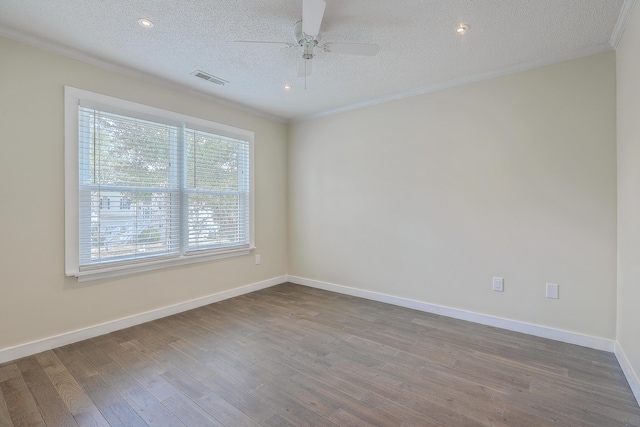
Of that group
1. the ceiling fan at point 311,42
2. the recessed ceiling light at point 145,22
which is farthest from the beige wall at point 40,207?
the ceiling fan at point 311,42

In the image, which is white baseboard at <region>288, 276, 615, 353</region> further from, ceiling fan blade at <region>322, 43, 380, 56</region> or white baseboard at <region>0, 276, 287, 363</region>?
ceiling fan blade at <region>322, 43, 380, 56</region>

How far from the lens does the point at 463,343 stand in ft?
8.34

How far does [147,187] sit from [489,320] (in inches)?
146

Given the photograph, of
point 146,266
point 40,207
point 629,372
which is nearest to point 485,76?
point 629,372

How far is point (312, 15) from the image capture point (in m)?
1.79

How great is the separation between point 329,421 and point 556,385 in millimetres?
1548

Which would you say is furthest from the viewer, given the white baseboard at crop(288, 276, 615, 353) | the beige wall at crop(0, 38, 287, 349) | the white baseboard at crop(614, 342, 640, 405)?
the white baseboard at crop(288, 276, 615, 353)

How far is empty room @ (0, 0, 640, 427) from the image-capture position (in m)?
1.90

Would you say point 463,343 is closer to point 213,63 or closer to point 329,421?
point 329,421

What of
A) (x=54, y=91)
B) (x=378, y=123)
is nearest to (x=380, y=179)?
(x=378, y=123)

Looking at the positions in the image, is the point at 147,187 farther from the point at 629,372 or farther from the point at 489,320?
the point at 629,372

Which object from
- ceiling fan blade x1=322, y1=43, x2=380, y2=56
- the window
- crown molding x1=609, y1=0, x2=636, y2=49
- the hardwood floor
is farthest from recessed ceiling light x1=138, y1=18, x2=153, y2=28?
crown molding x1=609, y1=0, x2=636, y2=49

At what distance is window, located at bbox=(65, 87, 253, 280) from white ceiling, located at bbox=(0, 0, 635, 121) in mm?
489

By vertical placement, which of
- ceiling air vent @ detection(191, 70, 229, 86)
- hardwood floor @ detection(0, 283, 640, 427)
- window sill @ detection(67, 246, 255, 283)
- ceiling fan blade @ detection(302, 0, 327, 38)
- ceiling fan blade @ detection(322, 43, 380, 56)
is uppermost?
ceiling air vent @ detection(191, 70, 229, 86)
